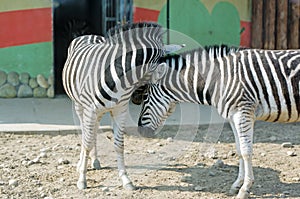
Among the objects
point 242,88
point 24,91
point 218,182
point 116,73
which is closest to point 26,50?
point 24,91

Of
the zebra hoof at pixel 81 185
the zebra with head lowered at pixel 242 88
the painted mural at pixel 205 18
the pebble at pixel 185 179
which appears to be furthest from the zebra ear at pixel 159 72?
the painted mural at pixel 205 18

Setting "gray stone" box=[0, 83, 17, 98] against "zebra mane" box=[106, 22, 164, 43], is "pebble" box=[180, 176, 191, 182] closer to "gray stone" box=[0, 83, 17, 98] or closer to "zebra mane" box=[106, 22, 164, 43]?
"zebra mane" box=[106, 22, 164, 43]

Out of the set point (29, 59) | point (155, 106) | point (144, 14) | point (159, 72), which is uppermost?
point (144, 14)

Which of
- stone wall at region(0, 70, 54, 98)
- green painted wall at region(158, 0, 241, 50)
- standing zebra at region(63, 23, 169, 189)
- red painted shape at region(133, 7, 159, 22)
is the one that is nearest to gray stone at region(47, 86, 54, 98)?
stone wall at region(0, 70, 54, 98)

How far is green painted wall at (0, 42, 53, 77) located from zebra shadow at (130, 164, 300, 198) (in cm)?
396

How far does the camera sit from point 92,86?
15.5 ft

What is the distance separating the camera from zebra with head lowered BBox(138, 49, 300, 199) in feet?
15.4

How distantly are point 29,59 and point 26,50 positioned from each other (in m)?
0.16

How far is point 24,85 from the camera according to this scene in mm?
9008

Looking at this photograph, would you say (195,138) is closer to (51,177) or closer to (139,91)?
(139,91)

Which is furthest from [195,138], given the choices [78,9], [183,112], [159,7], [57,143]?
[78,9]

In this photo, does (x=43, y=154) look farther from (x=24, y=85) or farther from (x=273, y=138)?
(x=24, y=85)

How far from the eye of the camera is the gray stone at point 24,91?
8992 mm

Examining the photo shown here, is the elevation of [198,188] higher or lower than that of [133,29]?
lower
